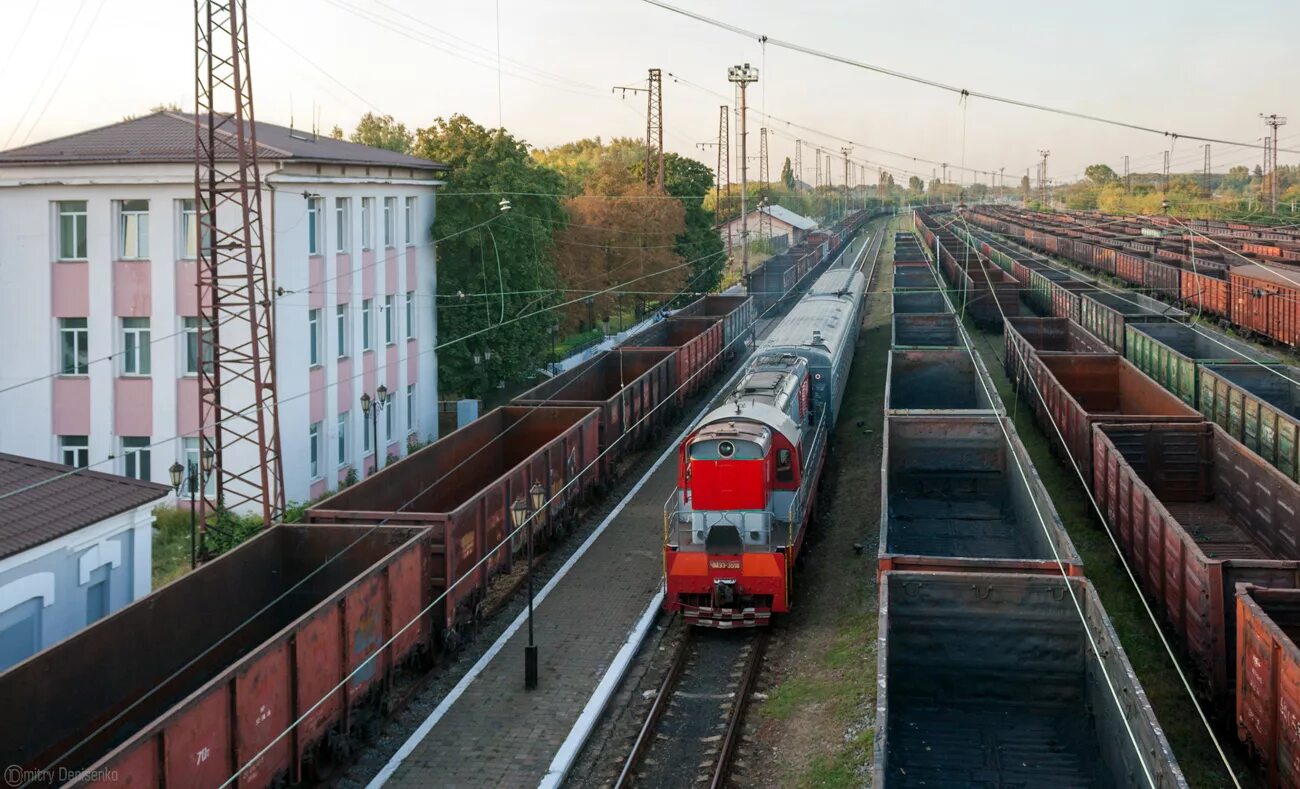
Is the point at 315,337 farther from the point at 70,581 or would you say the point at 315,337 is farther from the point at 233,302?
the point at 70,581

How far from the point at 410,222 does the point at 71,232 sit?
10.2 m

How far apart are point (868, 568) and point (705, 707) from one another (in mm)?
6102

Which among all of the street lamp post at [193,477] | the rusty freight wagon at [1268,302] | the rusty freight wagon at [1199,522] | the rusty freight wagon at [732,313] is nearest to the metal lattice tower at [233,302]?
the street lamp post at [193,477]

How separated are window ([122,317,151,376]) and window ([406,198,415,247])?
9.53m

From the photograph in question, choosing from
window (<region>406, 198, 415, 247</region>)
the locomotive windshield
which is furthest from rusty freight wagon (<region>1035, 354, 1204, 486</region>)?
window (<region>406, 198, 415, 247</region>)

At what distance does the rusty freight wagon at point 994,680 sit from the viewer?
11.4m

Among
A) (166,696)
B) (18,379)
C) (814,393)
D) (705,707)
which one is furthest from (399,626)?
(18,379)

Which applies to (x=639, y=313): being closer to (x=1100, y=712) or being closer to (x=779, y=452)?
(x=779, y=452)

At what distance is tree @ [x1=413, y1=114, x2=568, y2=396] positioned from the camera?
36.8 m

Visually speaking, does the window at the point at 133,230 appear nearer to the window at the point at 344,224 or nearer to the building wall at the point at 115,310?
the building wall at the point at 115,310

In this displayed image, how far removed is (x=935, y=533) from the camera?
19.5 metres

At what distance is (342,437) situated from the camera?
30.8 meters

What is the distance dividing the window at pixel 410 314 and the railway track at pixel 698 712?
19612 millimetres

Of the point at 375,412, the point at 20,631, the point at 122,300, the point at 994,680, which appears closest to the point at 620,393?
the point at 375,412
